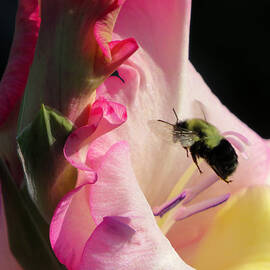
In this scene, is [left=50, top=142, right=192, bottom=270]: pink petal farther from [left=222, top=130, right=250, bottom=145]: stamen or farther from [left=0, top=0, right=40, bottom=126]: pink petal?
[left=222, top=130, right=250, bottom=145]: stamen

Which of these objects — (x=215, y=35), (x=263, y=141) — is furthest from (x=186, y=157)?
(x=215, y=35)

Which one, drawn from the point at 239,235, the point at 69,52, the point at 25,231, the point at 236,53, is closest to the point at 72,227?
the point at 25,231

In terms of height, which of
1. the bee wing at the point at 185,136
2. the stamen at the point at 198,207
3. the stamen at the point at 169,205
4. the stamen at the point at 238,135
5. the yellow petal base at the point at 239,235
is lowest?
the yellow petal base at the point at 239,235

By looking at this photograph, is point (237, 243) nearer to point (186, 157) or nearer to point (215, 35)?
point (186, 157)

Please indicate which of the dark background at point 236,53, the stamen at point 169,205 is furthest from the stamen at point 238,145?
the dark background at point 236,53

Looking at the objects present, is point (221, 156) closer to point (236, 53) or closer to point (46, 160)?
point (46, 160)

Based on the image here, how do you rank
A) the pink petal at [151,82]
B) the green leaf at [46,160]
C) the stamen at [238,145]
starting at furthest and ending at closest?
the stamen at [238,145]
the pink petal at [151,82]
the green leaf at [46,160]

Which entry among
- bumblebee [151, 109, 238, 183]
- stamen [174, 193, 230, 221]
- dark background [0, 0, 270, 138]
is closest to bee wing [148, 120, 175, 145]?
bumblebee [151, 109, 238, 183]

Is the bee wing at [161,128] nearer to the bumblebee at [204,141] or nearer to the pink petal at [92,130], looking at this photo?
the bumblebee at [204,141]
